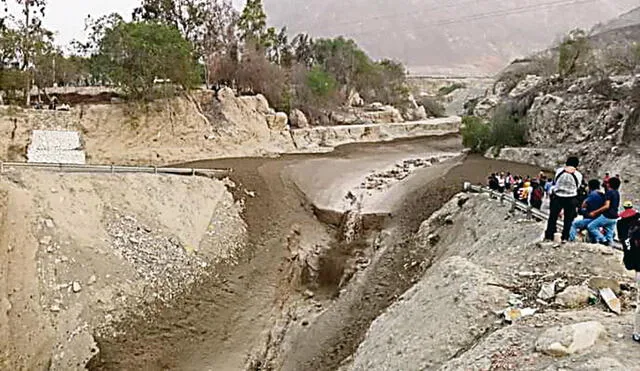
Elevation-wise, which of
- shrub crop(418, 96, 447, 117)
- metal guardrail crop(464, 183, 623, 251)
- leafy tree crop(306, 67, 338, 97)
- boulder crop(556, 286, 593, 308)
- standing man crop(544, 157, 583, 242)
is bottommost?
boulder crop(556, 286, 593, 308)

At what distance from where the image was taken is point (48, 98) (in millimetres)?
38250

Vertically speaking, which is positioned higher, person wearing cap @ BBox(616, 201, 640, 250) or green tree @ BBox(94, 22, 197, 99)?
green tree @ BBox(94, 22, 197, 99)

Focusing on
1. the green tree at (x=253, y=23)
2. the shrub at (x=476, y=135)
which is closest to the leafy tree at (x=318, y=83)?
the green tree at (x=253, y=23)

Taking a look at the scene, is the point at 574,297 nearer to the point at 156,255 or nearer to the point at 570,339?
the point at 570,339

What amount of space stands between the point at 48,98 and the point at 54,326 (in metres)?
25.8

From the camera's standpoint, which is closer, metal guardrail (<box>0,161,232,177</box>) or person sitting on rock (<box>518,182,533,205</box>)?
person sitting on rock (<box>518,182,533,205</box>)

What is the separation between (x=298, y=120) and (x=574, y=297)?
41092mm

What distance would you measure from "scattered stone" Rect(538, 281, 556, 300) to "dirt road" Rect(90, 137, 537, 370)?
652 centimetres

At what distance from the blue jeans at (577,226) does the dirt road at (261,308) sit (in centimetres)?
663

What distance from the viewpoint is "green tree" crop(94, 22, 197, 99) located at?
35625 millimetres

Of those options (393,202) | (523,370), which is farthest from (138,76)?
(523,370)

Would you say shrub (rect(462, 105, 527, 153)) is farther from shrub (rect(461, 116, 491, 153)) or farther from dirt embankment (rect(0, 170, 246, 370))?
dirt embankment (rect(0, 170, 246, 370))

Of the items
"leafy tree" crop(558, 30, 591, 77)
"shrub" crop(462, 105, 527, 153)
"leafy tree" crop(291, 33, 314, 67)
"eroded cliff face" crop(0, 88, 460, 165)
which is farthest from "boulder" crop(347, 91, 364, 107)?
"leafy tree" crop(558, 30, 591, 77)

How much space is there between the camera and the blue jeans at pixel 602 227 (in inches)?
500
